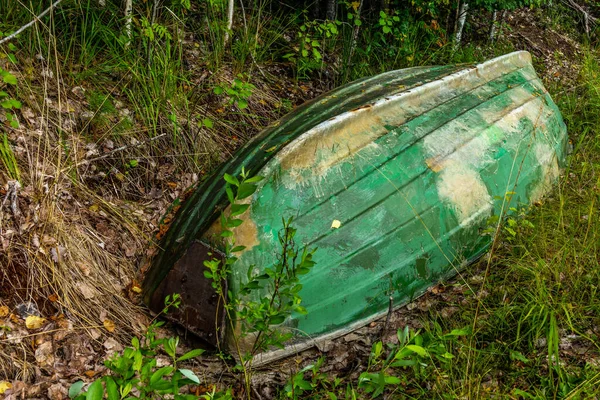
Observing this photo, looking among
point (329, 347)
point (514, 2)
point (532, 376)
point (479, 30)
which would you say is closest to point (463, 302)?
point (532, 376)

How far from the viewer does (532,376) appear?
2.53 m

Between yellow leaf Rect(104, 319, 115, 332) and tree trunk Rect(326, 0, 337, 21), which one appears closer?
yellow leaf Rect(104, 319, 115, 332)

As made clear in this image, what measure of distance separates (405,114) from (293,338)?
4.52 ft

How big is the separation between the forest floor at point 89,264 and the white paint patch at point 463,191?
12.6 inches

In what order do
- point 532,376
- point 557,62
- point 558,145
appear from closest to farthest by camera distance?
point 532,376 → point 558,145 → point 557,62

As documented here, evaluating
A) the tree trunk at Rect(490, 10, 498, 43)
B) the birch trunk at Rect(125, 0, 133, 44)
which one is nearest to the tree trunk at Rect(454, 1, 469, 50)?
the tree trunk at Rect(490, 10, 498, 43)

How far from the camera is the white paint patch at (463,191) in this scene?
306 centimetres

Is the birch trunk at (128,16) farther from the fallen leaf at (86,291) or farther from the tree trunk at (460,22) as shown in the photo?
the tree trunk at (460,22)

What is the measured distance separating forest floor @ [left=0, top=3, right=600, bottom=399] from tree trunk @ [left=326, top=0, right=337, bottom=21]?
5.46ft

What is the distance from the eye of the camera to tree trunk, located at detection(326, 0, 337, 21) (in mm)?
4852

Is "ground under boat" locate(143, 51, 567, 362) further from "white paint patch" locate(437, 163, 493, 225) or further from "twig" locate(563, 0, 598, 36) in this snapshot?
"twig" locate(563, 0, 598, 36)

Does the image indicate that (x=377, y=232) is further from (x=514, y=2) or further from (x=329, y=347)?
(x=514, y=2)

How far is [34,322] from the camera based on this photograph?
8.42 feet

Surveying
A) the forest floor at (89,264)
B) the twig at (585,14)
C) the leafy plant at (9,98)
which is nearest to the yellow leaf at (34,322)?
the forest floor at (89,264)
